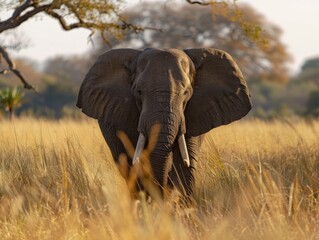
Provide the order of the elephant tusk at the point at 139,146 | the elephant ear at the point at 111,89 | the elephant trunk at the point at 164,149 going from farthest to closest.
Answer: the elephant ear at the point at 111,89, the elephant tusk at the point at 139,146, the elephant trunk at the point at 164,149

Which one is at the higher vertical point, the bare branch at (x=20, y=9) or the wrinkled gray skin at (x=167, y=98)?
the wrinkled gray skin at (x=167, y=98)

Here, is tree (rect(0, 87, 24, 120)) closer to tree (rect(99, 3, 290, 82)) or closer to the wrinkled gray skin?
the wrinkled gray skin

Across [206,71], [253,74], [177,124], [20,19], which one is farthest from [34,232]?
[253,74]

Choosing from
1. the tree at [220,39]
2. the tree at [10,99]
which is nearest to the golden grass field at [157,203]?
the tree at [10,99]

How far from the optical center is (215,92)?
7387 millimetres

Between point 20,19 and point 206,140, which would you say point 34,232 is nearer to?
Result: point 206,140

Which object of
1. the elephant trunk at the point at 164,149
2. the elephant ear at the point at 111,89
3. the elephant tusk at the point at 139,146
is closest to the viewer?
the elephant trunk at the point at 164,149

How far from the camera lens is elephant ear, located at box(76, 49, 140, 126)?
23.6ft

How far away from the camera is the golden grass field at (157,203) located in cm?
488

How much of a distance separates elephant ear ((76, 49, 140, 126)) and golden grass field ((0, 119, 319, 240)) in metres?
0.37

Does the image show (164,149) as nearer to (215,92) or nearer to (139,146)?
(139,146)

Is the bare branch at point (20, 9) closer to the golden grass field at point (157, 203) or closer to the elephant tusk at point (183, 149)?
the golden grass field at point (157, 203)

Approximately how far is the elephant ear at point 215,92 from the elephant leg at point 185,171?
15 cm

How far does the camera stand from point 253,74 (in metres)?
36.2
